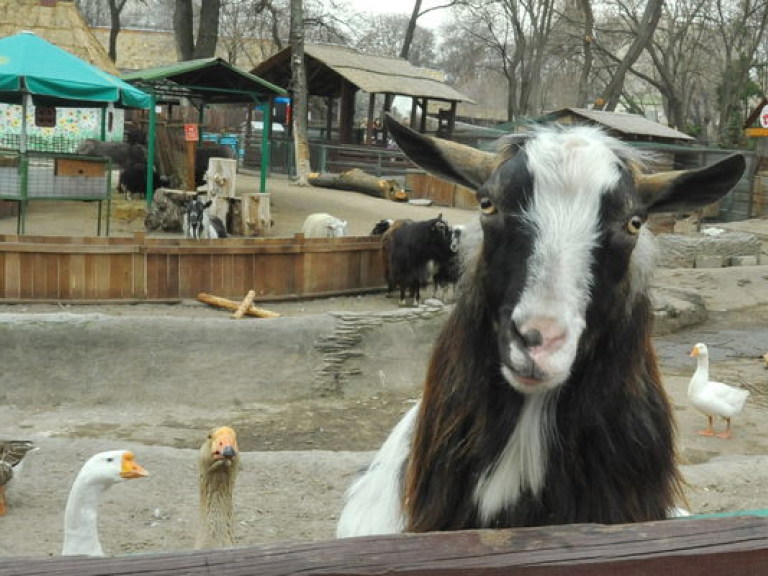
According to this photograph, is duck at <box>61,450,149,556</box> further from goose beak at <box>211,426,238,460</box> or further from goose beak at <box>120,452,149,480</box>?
goose beak at <box>211,426,238,460</box>

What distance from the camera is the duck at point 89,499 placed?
5047 millimetres

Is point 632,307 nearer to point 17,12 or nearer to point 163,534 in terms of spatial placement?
point 163,534

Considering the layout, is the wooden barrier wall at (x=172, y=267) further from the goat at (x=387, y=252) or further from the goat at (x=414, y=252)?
the goat at (x=414, y=252)

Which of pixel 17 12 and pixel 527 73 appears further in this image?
pixel 527 73

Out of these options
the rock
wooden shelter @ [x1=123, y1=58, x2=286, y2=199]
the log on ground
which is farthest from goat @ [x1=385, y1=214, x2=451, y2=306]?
the log on ground

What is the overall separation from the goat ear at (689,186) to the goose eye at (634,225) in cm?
13

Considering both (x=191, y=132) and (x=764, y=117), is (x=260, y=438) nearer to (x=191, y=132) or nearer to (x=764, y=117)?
(x=191, y=132)

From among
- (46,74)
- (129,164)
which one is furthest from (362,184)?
(46,74)

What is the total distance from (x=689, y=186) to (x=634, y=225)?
324 millimetres

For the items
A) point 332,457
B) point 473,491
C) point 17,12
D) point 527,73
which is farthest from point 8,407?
point 527,73

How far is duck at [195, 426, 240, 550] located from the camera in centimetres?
511

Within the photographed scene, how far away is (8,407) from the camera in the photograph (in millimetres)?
9617

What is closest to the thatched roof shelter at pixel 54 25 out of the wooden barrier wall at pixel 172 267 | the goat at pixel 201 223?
the goat at pixel 201 223

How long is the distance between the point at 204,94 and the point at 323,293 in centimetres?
978
